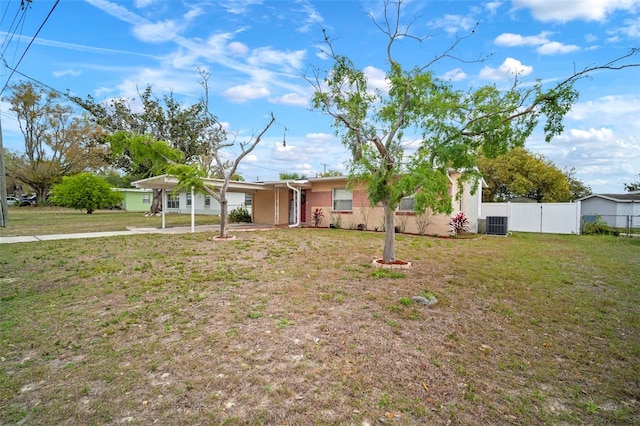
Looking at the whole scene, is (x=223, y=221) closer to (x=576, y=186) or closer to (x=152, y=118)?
(x=152, y=118)

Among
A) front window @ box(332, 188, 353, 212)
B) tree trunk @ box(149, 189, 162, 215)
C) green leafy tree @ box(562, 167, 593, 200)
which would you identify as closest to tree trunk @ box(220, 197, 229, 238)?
front window @ box(332, 188, 353, 212)

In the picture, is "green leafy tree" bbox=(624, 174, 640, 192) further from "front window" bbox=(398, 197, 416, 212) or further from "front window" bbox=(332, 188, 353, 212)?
"front window" bbox=(332, 188, 353, 212)

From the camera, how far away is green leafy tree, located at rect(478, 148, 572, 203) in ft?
87.5

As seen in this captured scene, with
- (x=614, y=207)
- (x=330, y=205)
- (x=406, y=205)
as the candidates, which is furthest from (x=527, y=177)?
(x=330, y=205)

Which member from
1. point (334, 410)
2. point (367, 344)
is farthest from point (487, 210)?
point (334, 410)

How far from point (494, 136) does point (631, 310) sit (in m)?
3.86

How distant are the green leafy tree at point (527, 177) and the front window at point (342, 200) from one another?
51.0 feet

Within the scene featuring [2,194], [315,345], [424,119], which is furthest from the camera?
[2,194]

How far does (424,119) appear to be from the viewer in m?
7.18

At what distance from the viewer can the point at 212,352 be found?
11.2ft

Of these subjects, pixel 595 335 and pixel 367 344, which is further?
pixel 595 335

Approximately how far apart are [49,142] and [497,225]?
43128 mm

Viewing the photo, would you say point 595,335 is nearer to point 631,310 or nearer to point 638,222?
point 631,310

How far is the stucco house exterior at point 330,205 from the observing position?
1467 centimetres
